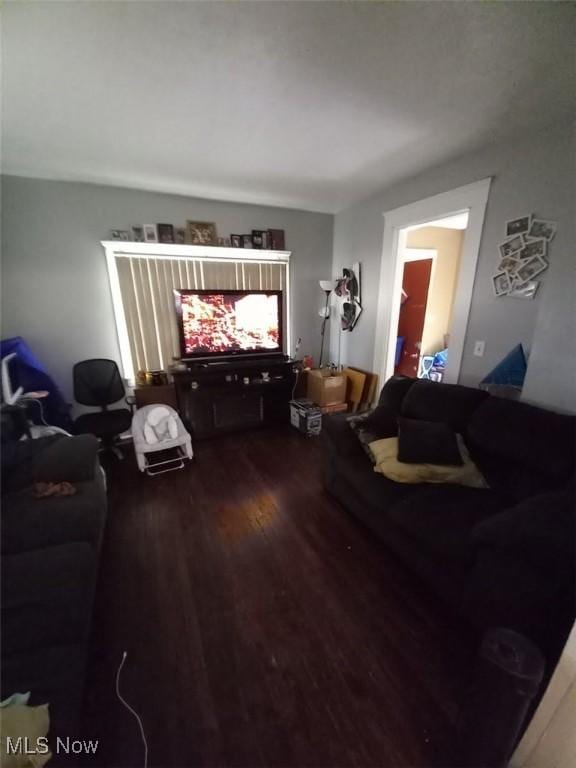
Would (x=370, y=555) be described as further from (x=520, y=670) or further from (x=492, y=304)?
(x=492, y=304)

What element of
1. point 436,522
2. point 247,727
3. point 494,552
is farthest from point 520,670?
point 247,727

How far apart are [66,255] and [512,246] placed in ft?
11.3

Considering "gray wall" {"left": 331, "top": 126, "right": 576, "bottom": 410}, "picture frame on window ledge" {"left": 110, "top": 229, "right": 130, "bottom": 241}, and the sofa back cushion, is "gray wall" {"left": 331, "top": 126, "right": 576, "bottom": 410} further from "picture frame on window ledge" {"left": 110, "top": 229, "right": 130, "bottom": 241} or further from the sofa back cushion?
"picture frame on window ledge" {"left": 110, "top": 229, "right": 130, "bottom": 241}

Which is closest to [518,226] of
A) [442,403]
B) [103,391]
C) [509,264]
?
[509,264]

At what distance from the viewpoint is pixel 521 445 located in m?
1.46

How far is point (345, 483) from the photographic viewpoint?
1884 millimetres

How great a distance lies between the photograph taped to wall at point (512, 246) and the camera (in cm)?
180

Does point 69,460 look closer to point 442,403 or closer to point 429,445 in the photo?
point 429,445

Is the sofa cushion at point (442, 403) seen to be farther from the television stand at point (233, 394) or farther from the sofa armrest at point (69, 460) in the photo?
the sofa armrest at point (69, 460)

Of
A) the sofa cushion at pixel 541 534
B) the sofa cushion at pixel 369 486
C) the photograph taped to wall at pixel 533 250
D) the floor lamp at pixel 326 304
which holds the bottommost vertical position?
the sofa cushion at pixel 369 486

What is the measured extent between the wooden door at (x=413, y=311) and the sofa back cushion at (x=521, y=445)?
97.8 inches

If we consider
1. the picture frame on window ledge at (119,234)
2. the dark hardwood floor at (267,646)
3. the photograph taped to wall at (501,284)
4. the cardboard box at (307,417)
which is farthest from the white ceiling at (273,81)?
the dark hardwood floor at (267,646)

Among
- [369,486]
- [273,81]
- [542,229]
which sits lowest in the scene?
[369,486]

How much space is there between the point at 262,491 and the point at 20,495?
4.97 ft
